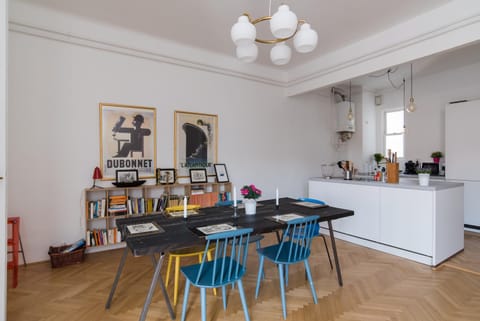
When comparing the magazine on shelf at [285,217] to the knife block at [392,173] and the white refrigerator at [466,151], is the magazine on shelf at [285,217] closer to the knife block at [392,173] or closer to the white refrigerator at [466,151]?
the knife block at [392,173]

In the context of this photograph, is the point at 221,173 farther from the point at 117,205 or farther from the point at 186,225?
the point at 186,225

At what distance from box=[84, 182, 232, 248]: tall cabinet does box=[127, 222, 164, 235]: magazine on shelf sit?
4.26 feet

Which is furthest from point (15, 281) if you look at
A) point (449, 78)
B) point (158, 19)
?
point (449, 78)

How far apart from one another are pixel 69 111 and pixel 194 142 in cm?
177

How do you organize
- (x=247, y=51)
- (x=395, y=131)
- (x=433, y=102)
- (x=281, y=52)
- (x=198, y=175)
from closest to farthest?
(x=247, y=51), (x=281, y=52), (x=198, y=175), (x=433, y=102), (x=395, y=131)

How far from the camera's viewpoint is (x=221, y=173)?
4.51 m

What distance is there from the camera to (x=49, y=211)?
3324 millimetres

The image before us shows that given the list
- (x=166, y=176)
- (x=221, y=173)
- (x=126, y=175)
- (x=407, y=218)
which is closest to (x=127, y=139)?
(x=126, y=175)

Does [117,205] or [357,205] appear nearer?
[117,205]

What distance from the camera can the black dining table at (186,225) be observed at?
5.71 ft

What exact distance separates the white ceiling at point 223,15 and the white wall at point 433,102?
99cm

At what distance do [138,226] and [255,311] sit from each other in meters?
1.23

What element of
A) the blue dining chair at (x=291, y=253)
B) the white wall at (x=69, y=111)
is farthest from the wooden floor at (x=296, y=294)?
the white wall at (x=69, y=111)

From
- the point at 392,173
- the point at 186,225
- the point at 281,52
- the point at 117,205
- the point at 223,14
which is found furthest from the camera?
the point at 392,173
